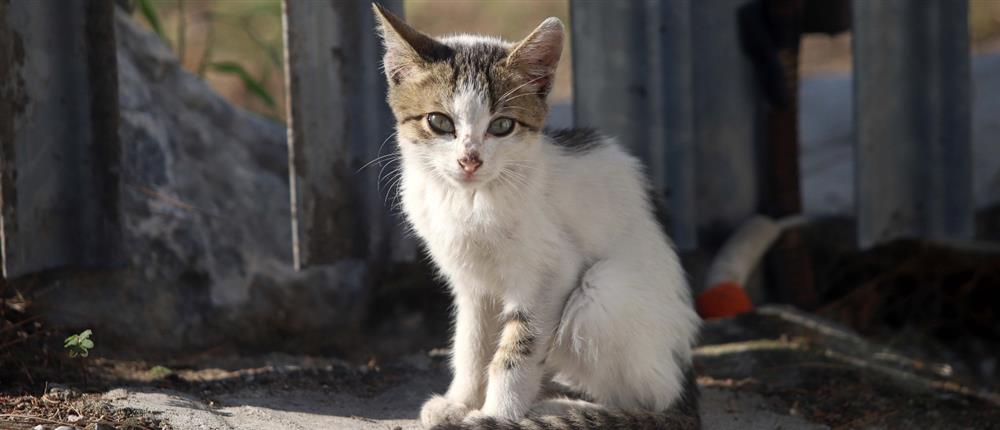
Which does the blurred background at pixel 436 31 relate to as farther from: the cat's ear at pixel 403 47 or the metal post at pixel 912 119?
the cat's ear at pixel 403 47

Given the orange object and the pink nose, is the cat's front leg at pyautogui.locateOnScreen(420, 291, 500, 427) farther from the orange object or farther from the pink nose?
the orange object

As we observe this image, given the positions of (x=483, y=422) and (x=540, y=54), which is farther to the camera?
(x=540, y=54)

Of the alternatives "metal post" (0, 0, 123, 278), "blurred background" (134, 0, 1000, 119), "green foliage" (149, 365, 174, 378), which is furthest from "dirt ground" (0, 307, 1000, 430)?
"blurred background" (134, 0, 1000, 119)

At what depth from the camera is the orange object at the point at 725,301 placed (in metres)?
4.80

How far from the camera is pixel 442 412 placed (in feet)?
11.0

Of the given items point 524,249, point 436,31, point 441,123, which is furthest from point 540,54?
point 436,31

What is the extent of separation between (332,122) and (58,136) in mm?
1065

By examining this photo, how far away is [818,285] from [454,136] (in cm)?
Result: 341

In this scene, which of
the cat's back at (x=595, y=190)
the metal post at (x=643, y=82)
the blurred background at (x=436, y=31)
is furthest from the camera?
the blurred background at (x=436, y=31)

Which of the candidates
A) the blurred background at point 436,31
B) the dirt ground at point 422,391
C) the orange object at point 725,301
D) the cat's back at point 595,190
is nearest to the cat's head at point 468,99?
the cat's back at point 595,190

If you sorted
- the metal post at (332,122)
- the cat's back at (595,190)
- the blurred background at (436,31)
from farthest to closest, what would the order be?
1. the blurred background at (436,31)
2. the metal post at (332,122)
3. the cat's back at (595,190)

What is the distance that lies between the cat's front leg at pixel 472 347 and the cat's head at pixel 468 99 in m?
0.53

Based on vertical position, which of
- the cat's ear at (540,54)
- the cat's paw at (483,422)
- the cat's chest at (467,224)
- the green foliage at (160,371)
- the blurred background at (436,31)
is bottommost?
the cat's paw at (483,422)

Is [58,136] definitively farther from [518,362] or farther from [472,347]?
[518,362]
